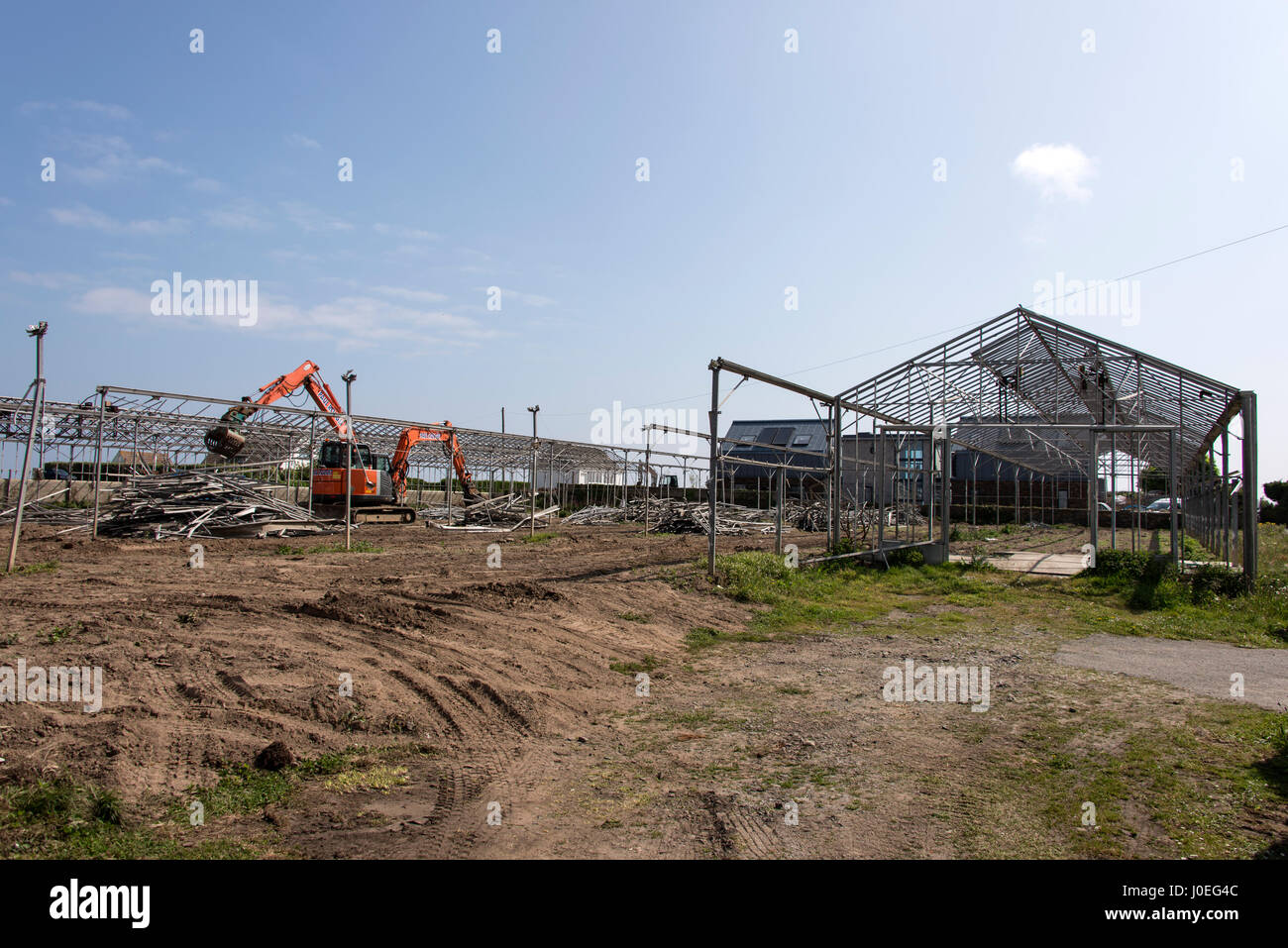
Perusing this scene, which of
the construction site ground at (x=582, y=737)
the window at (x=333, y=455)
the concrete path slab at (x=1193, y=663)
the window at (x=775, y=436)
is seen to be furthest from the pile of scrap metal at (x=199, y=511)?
the window at (x=775, y=436)

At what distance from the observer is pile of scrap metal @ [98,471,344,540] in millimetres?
17469

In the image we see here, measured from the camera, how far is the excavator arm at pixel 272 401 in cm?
1864

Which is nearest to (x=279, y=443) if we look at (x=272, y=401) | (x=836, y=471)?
(x=272, y=401)

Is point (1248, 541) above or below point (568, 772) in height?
above

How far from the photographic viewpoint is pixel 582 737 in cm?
532

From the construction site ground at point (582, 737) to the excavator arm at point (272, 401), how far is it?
8.95 metres

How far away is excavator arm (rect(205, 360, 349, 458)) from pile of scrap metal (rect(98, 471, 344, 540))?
992 mm

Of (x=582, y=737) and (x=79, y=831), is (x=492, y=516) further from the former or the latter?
(x=79, y=831)

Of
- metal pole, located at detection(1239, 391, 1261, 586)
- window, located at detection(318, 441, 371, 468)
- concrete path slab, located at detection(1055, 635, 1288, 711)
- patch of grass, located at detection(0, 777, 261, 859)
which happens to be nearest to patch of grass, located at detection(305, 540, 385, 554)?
window, located at detection(318, 441, 371, 468)

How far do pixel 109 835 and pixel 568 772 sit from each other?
2325 millimetres

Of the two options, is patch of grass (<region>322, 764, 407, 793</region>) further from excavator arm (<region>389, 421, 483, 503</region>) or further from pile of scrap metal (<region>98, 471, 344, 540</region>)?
excavator arm (<region>389, 421, 483, 503</region>)
